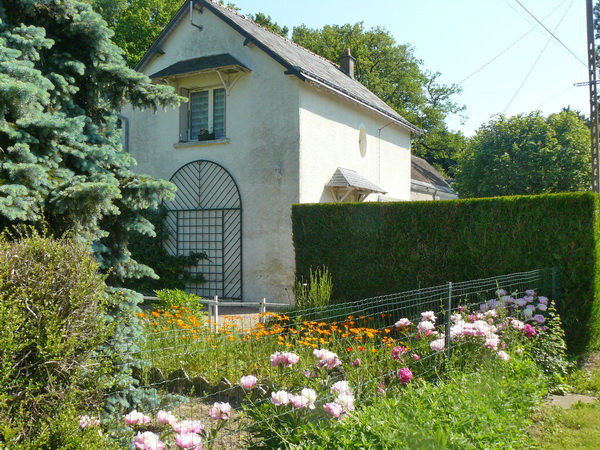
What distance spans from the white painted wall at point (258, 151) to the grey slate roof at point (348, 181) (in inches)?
65.5

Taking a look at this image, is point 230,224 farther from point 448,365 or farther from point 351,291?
point 448,365

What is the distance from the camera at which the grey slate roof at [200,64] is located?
13078 mm

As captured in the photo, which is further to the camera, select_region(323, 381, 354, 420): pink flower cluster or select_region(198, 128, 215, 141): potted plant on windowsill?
select_region(198, 128, 215, 141): potted plant on windowsill

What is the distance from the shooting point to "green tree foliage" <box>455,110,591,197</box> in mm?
18219

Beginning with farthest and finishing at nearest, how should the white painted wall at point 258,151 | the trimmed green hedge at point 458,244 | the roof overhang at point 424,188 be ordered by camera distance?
the roof overhang at point 424,188 < the white painted wall at point 258,151 < the trimmed green hedge at point 458,244

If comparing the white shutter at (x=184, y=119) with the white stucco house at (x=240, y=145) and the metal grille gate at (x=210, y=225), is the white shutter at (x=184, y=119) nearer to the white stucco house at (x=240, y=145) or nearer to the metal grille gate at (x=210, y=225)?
the white stucco house at (x=240, y=145)

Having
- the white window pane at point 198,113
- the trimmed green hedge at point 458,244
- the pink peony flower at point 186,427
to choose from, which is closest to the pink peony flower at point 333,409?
the pink peony flower at point 186,427

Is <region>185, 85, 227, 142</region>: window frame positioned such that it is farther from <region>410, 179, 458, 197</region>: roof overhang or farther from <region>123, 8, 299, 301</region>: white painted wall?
<region>410, 179, 458, 197</region>: roof overhang

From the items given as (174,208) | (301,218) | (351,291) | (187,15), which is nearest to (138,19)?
(187,15)

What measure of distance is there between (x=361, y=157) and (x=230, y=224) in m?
4.93

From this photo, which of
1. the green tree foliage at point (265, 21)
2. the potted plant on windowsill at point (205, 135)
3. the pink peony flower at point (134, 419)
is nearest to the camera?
the pink peony flower at point (134, 419)

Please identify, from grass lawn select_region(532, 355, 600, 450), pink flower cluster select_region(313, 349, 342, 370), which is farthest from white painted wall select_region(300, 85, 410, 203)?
pink flower cluster select_region(313, 349, 342, 370)

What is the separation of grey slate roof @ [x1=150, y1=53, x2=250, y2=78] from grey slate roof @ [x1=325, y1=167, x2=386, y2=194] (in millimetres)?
3787

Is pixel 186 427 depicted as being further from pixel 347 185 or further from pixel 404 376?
pixel 347 185
